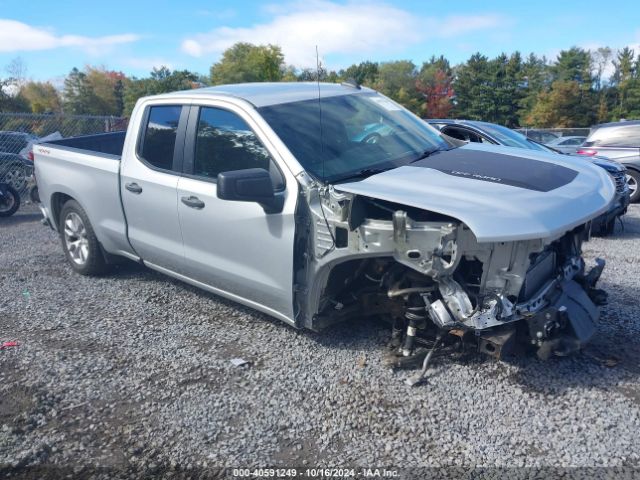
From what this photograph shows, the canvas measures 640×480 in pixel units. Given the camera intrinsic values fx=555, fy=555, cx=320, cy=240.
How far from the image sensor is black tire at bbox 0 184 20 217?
35.5 ft

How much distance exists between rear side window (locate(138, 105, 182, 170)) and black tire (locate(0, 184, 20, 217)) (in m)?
7.34

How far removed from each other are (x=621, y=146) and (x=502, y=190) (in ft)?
29.8

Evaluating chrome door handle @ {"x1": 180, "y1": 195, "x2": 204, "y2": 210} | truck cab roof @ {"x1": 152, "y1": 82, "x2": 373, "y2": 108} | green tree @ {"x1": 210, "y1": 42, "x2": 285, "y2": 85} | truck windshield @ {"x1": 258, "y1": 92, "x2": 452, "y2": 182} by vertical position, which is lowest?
chrome door handle @ {"x1": 180, "y1": 195, "x2": 204, "y2": 210}

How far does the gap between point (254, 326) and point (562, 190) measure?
8.45ft

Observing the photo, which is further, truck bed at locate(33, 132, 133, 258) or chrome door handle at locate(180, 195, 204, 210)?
truck bed at locate(33, 132, 133, 258)

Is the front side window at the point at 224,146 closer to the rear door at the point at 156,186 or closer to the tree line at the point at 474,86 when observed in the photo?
the rear door at the point at 156,186

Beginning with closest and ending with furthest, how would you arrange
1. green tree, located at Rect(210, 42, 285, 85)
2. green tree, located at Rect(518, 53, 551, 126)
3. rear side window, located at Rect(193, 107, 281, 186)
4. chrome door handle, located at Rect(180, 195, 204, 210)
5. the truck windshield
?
the truck windshield → rear side window, located at Rect(193, 107, 281, 186) → chrome door handle, located at Rect(180, 195, 204, 210) → green tree, located at Rect(210, 42, 285, 85) → green tree, located at Rect(518, 53, 551, 126)

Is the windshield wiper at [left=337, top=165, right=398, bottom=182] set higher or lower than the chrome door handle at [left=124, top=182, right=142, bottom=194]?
higher

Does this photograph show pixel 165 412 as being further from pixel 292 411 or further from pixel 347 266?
pixel 347 266

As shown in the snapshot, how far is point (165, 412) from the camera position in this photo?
3.44 metres

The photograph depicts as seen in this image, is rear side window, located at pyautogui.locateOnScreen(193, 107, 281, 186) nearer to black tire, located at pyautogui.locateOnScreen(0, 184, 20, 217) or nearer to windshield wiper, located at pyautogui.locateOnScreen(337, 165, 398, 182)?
windshield wiper, located at pyautogui.locateOnScreen(337, 165, 398, 182)

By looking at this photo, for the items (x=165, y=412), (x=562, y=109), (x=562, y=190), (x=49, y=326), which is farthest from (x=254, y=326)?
(x=562, y=109)

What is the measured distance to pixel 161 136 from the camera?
4.84 metres

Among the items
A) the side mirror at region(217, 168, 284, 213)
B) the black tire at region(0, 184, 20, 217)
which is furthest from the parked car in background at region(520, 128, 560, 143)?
the side mirror at region(217, 168, 284, 213)
